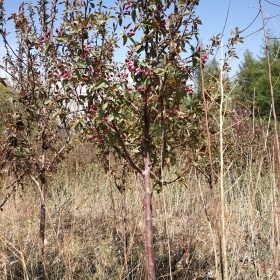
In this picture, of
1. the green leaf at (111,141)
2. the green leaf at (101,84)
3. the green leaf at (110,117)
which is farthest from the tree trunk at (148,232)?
the green leaf at (101,84)

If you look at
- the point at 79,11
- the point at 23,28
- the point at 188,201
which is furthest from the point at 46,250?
the point at 79,11

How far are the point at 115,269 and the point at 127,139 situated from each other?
40.5 inches

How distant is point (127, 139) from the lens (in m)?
1.85

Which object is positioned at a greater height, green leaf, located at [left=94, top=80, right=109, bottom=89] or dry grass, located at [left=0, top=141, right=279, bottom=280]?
green leaf, located at [left=94, top=80, right=109, bottom=89]

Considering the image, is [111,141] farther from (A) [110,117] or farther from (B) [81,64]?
(B) [81,64]

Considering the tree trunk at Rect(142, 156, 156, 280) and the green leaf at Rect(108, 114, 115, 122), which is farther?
the tree trunk at Rect(142, 156, 156, 280)

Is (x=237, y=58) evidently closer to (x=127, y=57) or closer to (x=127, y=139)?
(x=127, y=57)

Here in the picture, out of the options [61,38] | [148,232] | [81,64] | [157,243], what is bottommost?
[157,243]

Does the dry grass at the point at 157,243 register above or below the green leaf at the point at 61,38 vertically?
below

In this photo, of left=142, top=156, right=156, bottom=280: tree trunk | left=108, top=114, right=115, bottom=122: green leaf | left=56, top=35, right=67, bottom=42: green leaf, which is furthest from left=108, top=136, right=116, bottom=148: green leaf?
left=56, top=35, right=67, bottom=42: green leaf

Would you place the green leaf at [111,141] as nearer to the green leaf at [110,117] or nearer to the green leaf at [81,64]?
the green leaf at [110,117]

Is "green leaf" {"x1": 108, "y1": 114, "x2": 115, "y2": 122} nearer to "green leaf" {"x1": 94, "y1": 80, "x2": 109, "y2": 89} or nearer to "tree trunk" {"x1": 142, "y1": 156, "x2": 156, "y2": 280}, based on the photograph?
"green leaf" {"x1": 94, "y1": 80, "x2": 109, "y2": 89}

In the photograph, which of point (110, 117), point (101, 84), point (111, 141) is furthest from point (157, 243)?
point (101, 84)

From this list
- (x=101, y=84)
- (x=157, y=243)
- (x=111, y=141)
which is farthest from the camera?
(x=157, y=243)
